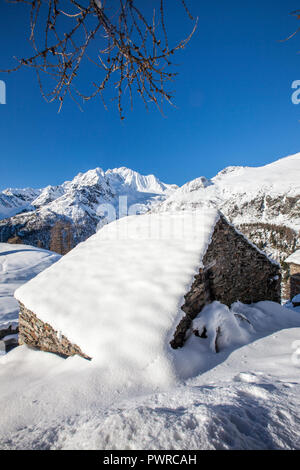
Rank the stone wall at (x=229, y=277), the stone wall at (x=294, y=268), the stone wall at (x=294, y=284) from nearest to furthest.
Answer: the stone wall at (x=229, y=277)
the stone wall at (x=294, y=284)
the stone wall at (x=294, y=268)

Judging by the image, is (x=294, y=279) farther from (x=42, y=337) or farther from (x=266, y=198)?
(x=266, y=198)

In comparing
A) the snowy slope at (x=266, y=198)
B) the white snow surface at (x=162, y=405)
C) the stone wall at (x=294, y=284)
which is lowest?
the stone wall at (x=294, y=284)

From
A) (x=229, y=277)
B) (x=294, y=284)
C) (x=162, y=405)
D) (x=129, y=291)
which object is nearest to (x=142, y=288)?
(x=129, y=291)

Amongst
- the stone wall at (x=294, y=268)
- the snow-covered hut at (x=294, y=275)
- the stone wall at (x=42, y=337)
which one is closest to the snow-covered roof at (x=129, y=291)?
the stone wall at (x=42, y=337)

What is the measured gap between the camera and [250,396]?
5.79 ft

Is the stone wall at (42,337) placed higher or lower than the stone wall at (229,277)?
lower

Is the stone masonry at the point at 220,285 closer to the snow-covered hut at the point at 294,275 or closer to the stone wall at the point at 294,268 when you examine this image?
the snow-covered hut at the point at 294,275

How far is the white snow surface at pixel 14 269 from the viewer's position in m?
10.8

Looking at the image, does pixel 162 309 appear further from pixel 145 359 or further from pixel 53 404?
pixel 53 404

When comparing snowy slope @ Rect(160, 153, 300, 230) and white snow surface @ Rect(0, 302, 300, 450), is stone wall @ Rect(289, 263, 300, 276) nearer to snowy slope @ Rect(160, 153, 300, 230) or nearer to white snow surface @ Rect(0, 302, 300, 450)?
white snow surface @ Rect(0, 302, 300, 450)

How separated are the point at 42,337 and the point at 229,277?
4361 millimetres

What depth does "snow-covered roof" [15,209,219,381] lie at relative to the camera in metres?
2.57

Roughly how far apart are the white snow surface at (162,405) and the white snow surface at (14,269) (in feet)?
30.0

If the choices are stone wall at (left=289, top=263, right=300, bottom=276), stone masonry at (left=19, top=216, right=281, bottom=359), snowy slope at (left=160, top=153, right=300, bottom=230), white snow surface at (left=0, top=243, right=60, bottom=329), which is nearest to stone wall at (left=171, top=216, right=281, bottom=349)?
stone masonry at (left=19, top=216, right=281, bottom=359)
